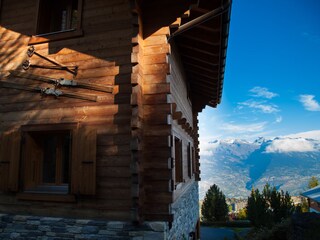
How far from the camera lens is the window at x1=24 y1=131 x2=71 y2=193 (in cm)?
520

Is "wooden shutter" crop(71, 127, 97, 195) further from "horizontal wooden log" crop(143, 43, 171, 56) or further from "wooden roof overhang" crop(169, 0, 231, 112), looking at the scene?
"wooden roof overhang" crop(169, 0, 231, 112)

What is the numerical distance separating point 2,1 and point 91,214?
5820 millimetres

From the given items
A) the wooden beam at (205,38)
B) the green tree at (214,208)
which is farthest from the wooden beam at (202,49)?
the green tree at (214,208)

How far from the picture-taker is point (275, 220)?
16.8 m

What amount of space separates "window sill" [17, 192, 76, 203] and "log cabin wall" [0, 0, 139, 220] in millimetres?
26

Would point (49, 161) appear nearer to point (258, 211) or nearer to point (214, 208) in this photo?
point (258, 211)

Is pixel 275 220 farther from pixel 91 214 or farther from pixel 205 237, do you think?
pixel 91 214

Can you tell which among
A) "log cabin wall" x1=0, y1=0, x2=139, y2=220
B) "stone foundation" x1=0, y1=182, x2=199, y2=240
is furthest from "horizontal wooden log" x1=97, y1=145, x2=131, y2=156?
"stone foundation" x1=0, y1=182, x2=199, y2=240

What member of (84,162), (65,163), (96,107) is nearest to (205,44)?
(96,107)

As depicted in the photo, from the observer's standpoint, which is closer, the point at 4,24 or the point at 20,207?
the point at 20,207

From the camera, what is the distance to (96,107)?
4.97m

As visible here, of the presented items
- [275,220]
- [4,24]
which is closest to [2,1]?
[4,24]

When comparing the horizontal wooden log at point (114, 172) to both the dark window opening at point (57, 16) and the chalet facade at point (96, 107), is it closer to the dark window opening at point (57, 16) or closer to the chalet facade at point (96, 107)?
the chalet facade at point (96, 107)

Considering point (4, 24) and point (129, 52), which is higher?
point (4, 24)
